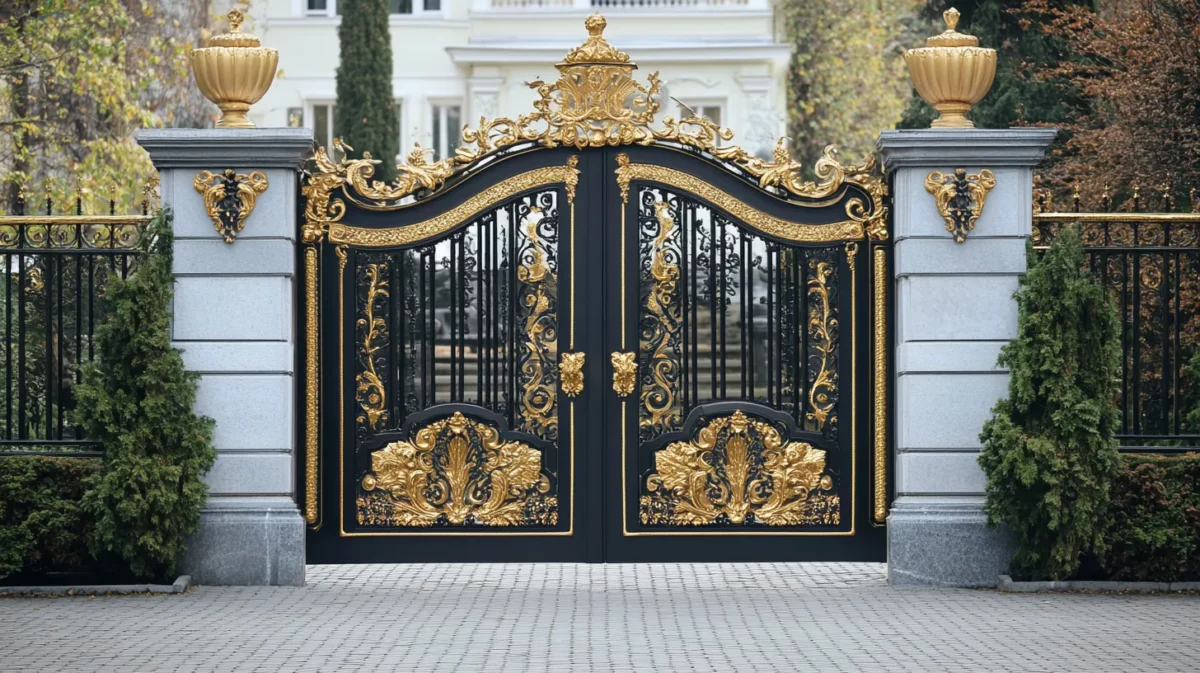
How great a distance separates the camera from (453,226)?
11.8m

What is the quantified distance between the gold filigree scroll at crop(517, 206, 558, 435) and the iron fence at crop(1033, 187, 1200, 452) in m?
3.04

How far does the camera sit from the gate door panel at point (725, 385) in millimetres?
11836

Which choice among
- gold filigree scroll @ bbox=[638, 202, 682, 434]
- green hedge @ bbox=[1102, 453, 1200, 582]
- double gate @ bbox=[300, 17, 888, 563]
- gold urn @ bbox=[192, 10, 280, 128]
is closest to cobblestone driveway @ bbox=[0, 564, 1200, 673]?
green hedge @ bbox=[1102, 453, 1200, 582]

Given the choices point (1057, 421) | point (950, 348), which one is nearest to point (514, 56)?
point (950, 348)

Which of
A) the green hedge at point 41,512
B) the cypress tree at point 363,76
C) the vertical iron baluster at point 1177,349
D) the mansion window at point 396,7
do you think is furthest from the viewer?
the mansion window at point 396,7

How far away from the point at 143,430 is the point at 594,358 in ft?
8.98

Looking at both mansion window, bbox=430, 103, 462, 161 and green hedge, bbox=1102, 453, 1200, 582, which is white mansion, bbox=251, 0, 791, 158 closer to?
mansion window, bbox=430, 103, 462, 161

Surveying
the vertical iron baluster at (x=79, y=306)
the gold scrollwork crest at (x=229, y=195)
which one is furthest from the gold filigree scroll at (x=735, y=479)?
the vertical iron baluster at (x=79, y=306)

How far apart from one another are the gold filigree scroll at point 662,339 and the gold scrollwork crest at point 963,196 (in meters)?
1.64

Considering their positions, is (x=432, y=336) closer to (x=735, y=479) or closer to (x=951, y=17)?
(x=735, y=479)

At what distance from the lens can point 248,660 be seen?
9.03 meters

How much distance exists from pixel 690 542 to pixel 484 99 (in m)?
24.5

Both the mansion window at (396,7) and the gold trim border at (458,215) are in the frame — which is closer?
the gold trim border at (458,215)

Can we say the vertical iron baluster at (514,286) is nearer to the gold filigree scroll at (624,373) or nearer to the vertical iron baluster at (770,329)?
the gold filigree scroll at (624,373)
